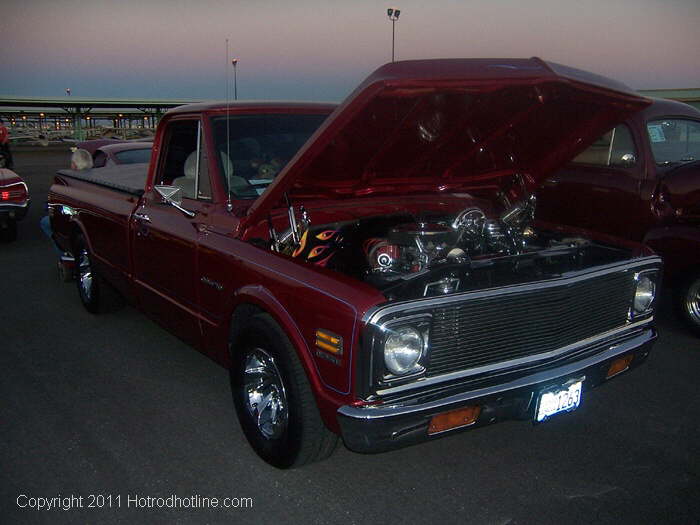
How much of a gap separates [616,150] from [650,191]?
21.6 inches

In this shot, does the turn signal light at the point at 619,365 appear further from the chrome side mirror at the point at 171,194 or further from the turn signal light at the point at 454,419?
the chrome side mirror at the point at 171,194

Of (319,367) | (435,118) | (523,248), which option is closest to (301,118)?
(435,118)

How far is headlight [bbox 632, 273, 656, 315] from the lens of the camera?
11.0 ft

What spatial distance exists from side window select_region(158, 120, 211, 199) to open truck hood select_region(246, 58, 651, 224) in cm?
60

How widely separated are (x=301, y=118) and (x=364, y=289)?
6.12ft

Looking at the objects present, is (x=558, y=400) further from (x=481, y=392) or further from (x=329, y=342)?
(x=329, y=342)

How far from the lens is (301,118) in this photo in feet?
13.3

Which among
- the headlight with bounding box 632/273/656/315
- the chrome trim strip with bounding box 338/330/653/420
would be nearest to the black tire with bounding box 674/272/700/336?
the headlight with bounding box 632/273/656/315

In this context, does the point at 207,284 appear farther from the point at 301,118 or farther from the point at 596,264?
the point at 596,264

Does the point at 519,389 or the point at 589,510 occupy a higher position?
the point at 519,389

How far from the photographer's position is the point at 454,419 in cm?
260

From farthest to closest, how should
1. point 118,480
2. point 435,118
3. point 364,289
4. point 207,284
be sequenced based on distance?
point 207,284 < point 435,118 < point 118,480 < point 364,289

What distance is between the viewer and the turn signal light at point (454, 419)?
8.40 ft

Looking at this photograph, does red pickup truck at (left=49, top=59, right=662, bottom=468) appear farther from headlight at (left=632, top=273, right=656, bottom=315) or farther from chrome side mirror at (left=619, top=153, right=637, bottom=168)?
chrome side mirror at (left=619, top=153, right=637, bottom=168)
